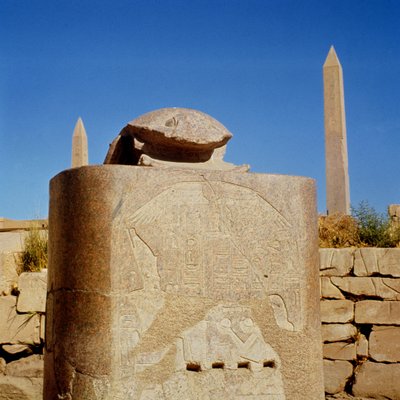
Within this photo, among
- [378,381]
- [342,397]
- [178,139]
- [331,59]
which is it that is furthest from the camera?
[331,59]

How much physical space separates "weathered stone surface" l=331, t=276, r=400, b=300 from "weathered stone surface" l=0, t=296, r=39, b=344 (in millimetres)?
3056

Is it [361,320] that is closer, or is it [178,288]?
[178,288]

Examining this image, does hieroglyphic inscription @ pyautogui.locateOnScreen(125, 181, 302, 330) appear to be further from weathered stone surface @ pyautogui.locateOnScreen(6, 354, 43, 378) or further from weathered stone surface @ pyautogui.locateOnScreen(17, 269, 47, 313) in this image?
weathered stone surface @ pyautogui.locateOnScreen(6, 354, 43, 378)

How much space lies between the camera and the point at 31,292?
661cm

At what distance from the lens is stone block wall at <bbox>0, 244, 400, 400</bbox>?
6531 millimetres

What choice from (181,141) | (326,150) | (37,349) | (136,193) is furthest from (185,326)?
(326,150)

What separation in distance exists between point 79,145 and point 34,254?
664cm

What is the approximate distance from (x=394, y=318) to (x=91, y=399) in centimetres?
420

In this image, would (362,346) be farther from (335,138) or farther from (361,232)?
(335,138)

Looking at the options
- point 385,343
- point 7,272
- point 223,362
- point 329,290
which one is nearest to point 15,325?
point 7,272

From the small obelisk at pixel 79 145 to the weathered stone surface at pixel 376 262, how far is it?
302 inches

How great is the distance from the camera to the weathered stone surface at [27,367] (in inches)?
260

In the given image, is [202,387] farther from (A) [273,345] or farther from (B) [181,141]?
(B) [181,141]

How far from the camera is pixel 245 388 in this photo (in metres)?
3.31
